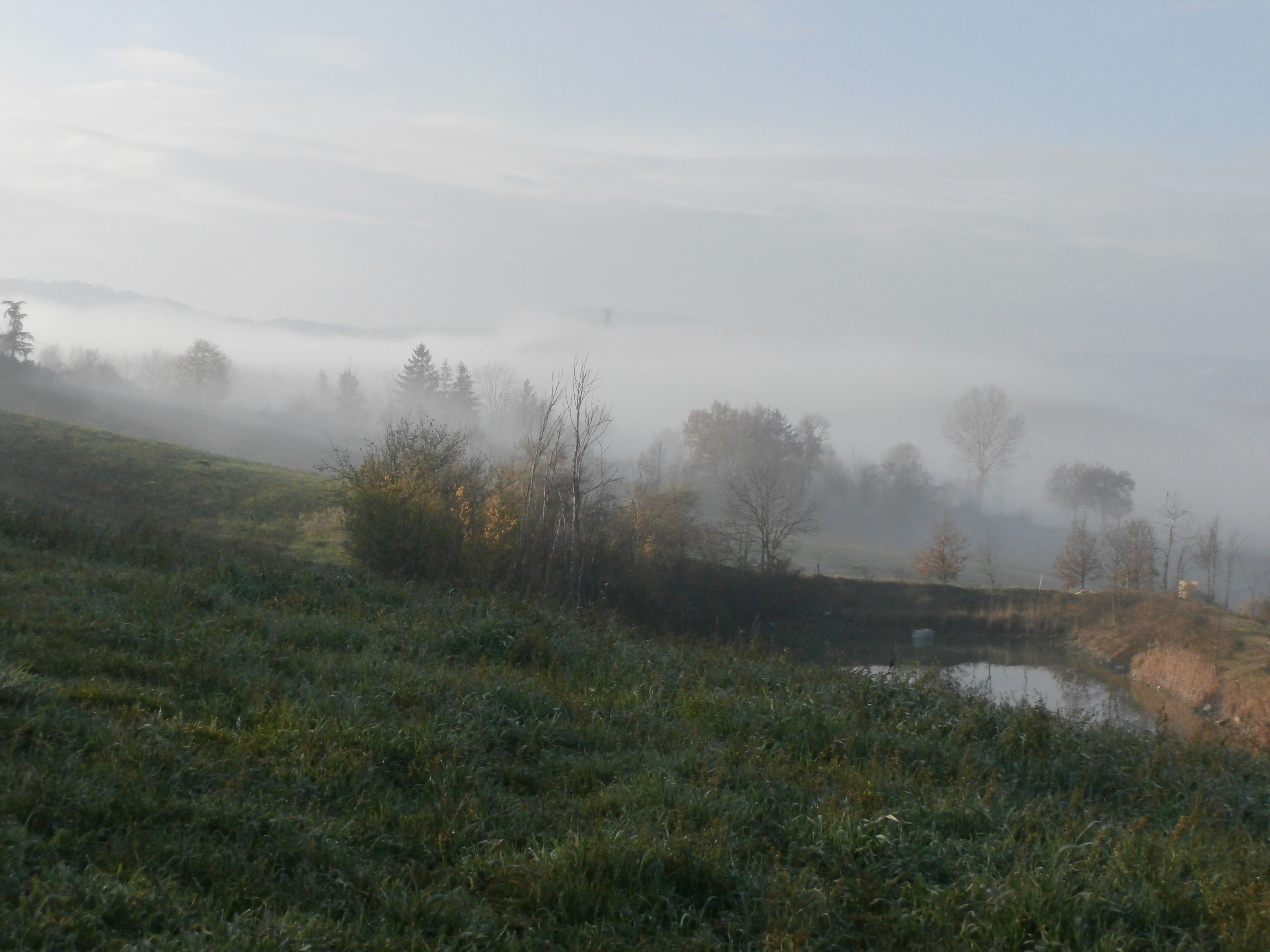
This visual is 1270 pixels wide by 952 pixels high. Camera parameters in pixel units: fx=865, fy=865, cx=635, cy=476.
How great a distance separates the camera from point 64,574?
404 inches

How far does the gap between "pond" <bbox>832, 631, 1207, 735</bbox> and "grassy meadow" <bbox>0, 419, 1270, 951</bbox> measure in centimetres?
920

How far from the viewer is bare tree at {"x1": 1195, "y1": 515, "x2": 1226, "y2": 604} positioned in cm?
5978

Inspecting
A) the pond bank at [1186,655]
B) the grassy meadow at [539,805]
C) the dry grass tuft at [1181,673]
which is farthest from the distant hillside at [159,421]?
the grassy meadow at [539,805]

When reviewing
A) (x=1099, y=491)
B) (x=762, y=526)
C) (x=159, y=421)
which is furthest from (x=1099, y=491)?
(x=159, y=421)

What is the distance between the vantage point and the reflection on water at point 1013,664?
25.4 meters

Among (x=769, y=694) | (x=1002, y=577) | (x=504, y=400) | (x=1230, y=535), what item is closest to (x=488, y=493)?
(x=769, y=694)

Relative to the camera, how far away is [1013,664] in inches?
1361

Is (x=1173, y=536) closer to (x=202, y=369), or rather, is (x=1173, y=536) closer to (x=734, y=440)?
(x=734, y=440)

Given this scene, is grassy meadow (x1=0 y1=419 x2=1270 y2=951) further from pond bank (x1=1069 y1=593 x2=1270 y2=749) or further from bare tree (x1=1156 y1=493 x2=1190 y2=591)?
bare tree (x1=1156 y1=493 x2=1190 y2=591)

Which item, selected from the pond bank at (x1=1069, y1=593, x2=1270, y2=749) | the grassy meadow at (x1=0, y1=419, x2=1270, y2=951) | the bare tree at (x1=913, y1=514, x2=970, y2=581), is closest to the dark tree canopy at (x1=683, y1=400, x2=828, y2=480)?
the bare tree at (x1=913, y1=514, x2=970, y2=581)

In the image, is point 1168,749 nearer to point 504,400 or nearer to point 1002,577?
point 1002,577

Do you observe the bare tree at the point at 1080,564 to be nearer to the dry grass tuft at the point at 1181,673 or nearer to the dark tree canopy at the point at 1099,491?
the dry grass tuft at the point at 1181,673

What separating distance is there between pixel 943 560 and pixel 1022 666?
23.9m

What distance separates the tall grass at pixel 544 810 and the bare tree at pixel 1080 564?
187 ft
